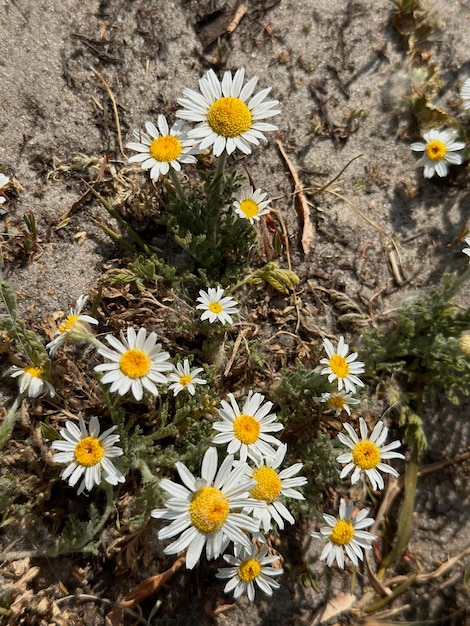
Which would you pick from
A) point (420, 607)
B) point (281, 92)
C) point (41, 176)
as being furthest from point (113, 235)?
point (420, 607)

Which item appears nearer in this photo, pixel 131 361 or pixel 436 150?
pixel 131 361

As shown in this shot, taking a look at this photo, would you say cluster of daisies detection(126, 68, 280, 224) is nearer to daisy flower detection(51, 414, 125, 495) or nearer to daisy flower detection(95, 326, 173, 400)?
daisy flower detection(95, 326, 173, 400)

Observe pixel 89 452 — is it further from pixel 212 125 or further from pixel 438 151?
pixel 438 151

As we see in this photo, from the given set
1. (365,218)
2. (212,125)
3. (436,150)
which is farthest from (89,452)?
(436,150)

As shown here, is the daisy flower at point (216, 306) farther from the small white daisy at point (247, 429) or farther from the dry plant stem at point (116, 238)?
the dry plant stem at point (116, 238)

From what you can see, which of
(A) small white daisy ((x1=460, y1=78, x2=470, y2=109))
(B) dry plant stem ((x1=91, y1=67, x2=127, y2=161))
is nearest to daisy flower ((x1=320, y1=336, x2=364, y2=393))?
(B) dry plant stem ((x1=91, y1=67, x2=127, y2=161))

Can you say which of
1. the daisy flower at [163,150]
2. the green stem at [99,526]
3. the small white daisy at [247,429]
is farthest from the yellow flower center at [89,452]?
the daisy flower at [163,150]
